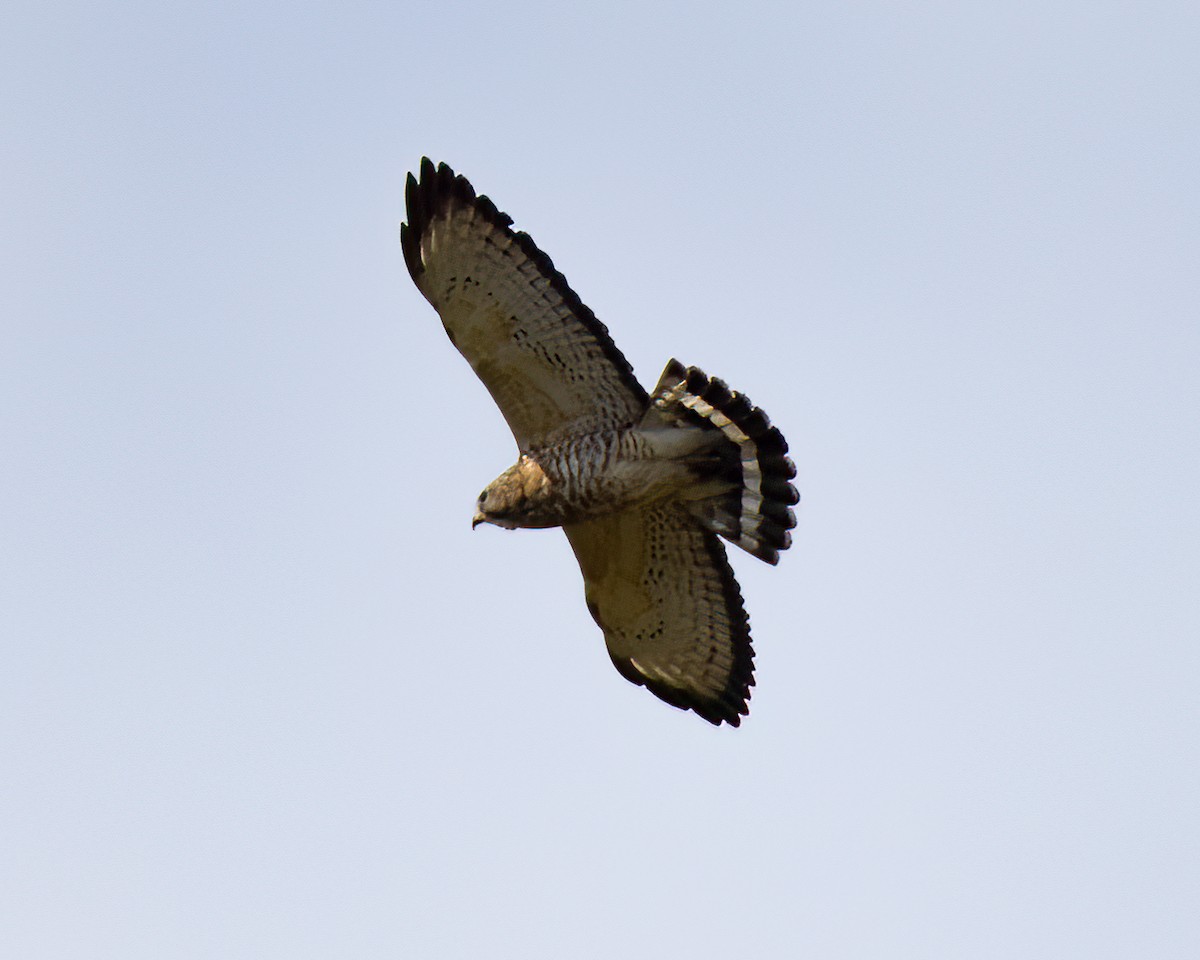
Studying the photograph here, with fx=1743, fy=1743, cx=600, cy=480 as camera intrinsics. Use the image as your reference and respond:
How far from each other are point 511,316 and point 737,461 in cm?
171

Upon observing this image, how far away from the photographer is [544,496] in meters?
10.8

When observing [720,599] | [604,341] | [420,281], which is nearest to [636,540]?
[720,599]

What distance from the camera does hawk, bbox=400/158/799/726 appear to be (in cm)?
1035

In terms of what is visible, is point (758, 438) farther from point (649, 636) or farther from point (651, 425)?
point (649, 636)

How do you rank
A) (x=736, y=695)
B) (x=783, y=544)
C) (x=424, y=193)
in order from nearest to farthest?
1. (x=424, y=193)
2. (x=783, y=544)
3. (x=736, y=695)

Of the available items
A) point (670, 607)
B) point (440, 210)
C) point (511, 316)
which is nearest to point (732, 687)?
point (670, 607)

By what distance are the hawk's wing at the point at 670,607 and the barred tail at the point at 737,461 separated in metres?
0.39

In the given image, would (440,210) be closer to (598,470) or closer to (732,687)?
(598,470)

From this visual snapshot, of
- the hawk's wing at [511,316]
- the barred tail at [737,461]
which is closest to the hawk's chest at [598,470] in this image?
the hawk's wing at [511,316]

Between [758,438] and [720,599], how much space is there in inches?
54.1

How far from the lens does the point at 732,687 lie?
470 inches

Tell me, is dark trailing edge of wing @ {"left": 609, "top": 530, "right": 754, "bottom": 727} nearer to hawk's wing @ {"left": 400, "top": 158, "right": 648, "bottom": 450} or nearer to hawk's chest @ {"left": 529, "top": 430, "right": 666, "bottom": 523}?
hawk's chest @ {"left": 529, "top": 430, "right": 666, "bottom": 523}

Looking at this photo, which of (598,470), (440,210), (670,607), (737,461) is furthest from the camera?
(670,607)

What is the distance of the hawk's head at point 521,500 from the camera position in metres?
10.8
